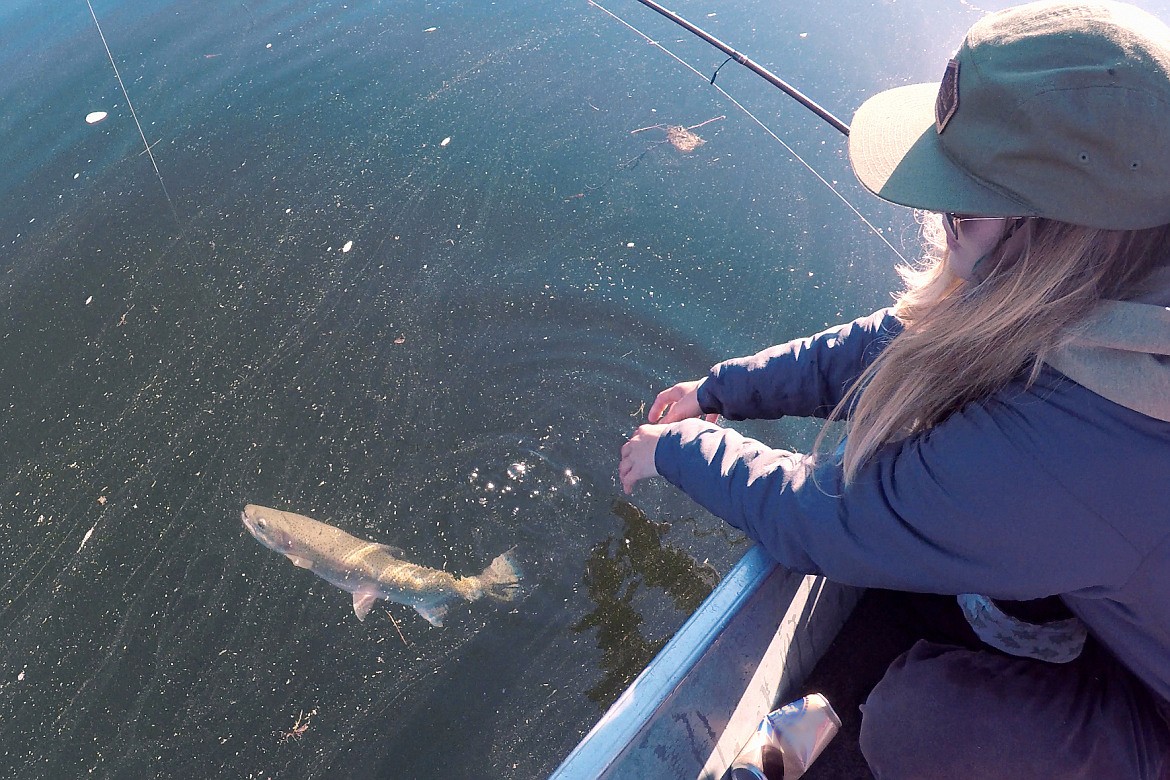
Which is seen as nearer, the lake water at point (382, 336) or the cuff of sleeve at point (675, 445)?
the cuff of sleeve at point (675, 445)

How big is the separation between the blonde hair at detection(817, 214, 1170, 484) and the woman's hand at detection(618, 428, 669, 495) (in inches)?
15.8

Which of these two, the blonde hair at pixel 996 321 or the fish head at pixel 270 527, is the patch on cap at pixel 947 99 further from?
the fish head at pixel 270 527

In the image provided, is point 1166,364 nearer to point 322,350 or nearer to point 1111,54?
point 1111,54

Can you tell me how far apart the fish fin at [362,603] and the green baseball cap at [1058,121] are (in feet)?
6.21

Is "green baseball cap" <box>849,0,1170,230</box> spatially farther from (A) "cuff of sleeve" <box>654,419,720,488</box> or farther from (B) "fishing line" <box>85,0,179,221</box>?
(B) "fishing line" <box>85,0,179,221</box>

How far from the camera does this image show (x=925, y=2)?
3820 millimetres

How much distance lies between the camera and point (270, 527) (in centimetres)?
247

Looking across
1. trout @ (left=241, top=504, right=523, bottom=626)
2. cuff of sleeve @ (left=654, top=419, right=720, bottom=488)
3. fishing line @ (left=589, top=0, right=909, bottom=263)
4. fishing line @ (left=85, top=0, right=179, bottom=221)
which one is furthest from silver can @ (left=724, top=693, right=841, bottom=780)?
fishing line @ (left=85, top=0, right=179, bottom=221)

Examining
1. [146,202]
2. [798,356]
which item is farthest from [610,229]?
[146,202]

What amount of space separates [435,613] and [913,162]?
1.80 meters

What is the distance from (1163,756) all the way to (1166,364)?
27.3 inches

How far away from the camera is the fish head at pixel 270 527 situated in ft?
7.98

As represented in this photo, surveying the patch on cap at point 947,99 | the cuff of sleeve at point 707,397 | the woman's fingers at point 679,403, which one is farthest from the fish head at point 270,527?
the patch on cap at point 947,99

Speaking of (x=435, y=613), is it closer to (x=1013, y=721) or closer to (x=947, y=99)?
(x=1013, y=721)
